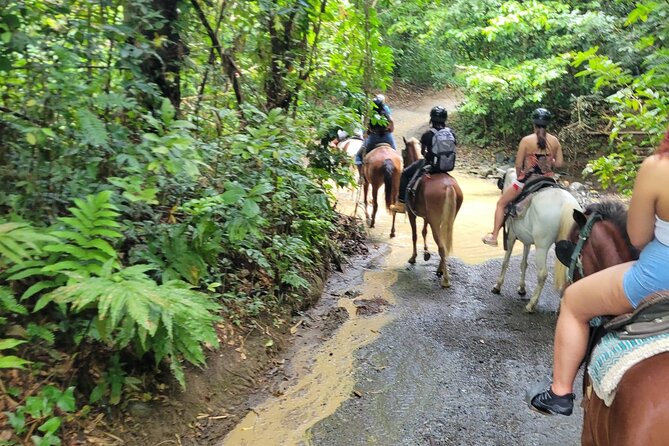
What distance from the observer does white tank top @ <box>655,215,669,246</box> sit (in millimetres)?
2357

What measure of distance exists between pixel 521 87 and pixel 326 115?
10.8 m

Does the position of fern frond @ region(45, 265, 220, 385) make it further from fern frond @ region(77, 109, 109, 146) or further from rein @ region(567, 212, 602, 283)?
rein @ region(567, 212, 602, 283)

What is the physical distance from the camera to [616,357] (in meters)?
2.41

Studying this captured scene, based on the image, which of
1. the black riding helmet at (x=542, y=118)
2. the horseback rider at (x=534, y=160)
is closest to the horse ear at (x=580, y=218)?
the horseback rider at (x=534, y=160)

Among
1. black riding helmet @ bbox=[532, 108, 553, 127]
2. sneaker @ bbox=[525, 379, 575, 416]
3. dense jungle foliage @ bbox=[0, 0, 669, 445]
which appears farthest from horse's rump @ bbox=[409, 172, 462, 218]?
sneaker @ bbox=[525, 379, 575, 416]

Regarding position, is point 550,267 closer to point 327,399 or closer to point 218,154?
point 327,399

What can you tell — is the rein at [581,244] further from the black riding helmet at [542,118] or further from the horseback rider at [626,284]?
the black riding helmet at [542,118]

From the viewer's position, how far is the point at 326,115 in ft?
21.9

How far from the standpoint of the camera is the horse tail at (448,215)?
6.80 meters

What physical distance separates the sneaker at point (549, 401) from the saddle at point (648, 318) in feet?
2.04

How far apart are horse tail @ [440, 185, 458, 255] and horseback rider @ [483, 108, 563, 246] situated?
54 centimetres

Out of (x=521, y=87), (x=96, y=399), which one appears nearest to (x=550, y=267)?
(x=96, y=399)

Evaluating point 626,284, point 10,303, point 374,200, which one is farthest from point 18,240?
point 374,200

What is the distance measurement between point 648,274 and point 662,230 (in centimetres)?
23
